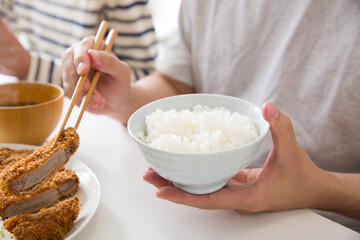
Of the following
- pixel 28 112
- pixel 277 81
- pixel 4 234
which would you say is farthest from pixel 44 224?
pixel 277 81

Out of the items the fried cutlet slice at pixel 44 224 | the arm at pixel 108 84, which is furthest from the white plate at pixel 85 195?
the arm at pixel 108 84

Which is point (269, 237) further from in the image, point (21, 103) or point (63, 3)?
point (63, 3)

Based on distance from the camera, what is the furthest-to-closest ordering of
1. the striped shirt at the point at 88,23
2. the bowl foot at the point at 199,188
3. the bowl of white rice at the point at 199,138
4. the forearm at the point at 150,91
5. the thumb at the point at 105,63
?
the striped shirt at the point at 88,23 → the forearm at the point at 150,91 → the thumb at the point at 105,63 → the bowl foot at the point at 199,188 → the bowl of white rice at the point at 199,138

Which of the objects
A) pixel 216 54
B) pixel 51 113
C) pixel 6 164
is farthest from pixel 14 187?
pixel 216 54

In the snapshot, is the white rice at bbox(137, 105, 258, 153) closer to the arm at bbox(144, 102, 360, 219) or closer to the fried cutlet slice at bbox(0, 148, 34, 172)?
the arm at bbox(144, 102, 360, 219)

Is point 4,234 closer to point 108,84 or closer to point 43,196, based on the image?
point 43,196

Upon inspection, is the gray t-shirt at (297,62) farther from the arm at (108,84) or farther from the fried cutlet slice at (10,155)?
the fried cutlet slice at (10,155)

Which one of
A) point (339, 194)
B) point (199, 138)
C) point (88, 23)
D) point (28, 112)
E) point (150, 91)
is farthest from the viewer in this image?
point (88, 23)
